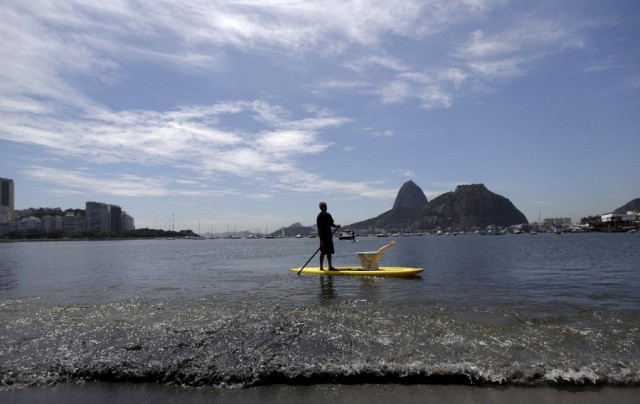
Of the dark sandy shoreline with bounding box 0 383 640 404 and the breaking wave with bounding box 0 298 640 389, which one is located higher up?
the breaking wave with bounding box 0 298 640 389

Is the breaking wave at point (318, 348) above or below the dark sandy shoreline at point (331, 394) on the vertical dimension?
above

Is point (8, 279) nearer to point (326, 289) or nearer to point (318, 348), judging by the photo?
point (326, 289)

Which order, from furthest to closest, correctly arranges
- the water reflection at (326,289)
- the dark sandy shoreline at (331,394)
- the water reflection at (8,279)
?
1. the water reflection at (8,279)
2. the water reflection at (326,289)
3. the dark sandy shoreline at (331,394)

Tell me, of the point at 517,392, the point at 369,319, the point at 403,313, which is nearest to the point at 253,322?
the point at 369,319

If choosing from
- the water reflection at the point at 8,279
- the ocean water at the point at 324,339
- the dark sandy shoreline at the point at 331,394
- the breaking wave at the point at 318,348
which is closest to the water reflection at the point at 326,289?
the ocean water at the point at 324,339

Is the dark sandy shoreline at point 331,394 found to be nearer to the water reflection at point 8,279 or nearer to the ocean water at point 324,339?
the ocean water at point 324,339

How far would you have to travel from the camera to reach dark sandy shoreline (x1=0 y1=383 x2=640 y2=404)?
414 centimetres

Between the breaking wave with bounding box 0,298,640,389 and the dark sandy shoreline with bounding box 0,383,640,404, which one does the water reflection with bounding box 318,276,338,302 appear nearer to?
the breaking wave with bounding box 0,298,640,389

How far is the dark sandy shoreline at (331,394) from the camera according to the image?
13.6 ft

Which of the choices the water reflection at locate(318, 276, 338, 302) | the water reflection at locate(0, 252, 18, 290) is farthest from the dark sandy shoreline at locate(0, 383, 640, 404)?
the water reflection at locate(0, 252, 18, 290)

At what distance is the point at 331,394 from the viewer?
170 inches

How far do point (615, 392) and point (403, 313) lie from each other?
393 centimetres

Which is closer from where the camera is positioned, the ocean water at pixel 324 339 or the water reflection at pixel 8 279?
the ocean water at pixel 324 339

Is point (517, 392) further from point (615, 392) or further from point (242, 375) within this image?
point (242, 375)
